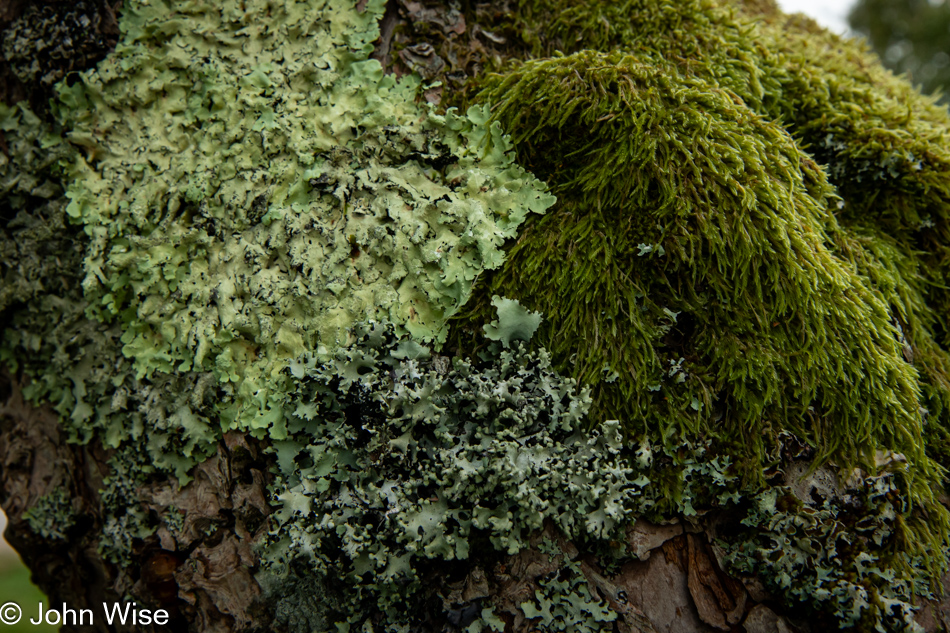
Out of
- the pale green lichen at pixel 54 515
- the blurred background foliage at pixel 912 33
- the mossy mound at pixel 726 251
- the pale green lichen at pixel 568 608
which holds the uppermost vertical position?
the blurred background foliage at pixel 912 33

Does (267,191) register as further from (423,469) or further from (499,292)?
(423,469)

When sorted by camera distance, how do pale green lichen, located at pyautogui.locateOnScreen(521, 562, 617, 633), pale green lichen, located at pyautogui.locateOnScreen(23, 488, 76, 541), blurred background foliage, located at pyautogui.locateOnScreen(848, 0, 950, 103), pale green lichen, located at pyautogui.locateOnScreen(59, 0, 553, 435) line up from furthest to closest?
blurred background foliage, located at pyautogui.locateOnScreen(848, 0, 950, 103)
pale green lichen, located at pyautogui.locateOnScreen(23, 488, 76, 541)
pale green lichen, located at pyautogui.locateOnScreen(59, 0, 553, 435)
pale green lichen, located at pyautogui.locateOnScreen(521, 562, 617, 633)

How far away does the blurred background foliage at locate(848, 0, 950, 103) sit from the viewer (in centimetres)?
1046

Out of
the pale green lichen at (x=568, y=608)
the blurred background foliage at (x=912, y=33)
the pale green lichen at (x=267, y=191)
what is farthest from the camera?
the blurred background foliage at (x=912, y=33)

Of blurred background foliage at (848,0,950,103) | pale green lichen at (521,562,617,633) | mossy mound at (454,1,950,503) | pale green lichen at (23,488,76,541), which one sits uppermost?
blurred background foliage at (848,0,950,103)

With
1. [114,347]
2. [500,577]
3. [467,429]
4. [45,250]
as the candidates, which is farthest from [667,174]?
[45,250]

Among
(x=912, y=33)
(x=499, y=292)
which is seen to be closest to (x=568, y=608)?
(x=499, y=292)

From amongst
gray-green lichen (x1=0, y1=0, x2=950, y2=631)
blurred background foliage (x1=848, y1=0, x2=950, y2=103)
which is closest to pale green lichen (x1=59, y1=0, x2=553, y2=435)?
gray-green lichen (x1=0, y1=0, x2=950, y2=631)

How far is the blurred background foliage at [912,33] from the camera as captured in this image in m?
10.5

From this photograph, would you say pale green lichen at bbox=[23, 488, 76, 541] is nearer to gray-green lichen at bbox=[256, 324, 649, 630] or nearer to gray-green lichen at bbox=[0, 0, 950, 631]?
gray-green lichen at bbox=[0, 0, 950, 631]

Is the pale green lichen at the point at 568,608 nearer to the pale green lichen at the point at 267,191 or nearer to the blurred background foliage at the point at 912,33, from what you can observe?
the pale green lichen at the point at 267,191

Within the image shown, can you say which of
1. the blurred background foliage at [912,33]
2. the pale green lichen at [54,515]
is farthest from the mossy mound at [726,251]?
the blurred background foliage at [912,33]

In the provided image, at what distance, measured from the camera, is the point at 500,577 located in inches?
55.9

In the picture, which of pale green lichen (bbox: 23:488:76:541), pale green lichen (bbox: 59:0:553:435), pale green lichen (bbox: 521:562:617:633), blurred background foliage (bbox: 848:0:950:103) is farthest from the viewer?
blurred background foliage (bbox: 848:0:950:103)
